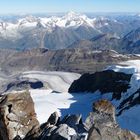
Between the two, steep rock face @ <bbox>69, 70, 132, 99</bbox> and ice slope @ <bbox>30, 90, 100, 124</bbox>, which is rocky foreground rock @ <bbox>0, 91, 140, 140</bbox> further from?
steep rock face @ <bbox>69, 70, 132, 99</bbox>

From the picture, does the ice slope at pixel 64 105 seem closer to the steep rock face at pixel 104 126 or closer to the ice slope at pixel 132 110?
the ice slope at pixel 132 110

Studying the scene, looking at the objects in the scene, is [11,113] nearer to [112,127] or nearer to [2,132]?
[2,132]

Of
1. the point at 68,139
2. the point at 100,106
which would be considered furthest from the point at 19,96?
the point at 68,139

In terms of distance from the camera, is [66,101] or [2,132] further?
[66,101]

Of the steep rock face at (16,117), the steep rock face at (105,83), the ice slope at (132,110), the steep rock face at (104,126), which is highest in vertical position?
the steep rock face at (104,126)

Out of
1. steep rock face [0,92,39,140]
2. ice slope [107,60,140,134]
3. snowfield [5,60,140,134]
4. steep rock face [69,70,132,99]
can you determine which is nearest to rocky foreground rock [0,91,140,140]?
steep rock face [0,92,39,140]

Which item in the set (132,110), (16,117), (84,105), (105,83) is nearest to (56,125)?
(16,117)

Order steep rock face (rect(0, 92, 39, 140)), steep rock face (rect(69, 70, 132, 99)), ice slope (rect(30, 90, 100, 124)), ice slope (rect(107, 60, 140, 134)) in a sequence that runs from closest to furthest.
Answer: steep rock face (rect(0, 92, 39, 140)), ice slope (rect(107, 60, 140, 134)), ice slope (rect(30, 90, 100, 124)), steep rock face (rect(69, 70, 132, 99))

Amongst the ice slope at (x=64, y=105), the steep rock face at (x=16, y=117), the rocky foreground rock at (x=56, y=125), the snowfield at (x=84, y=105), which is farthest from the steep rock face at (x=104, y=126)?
the ice slope at (x=64, y=105)
